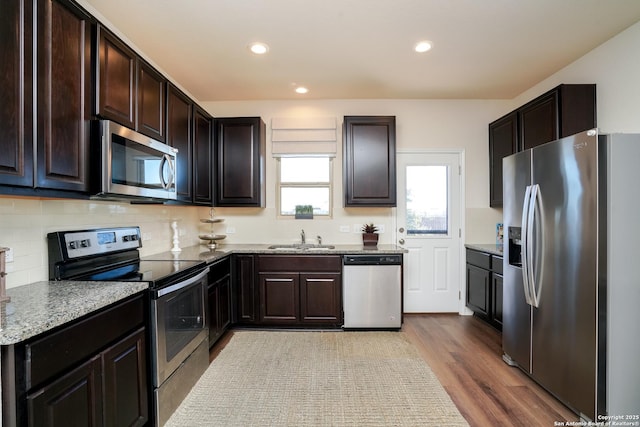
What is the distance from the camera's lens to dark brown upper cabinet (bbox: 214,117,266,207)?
347 cm

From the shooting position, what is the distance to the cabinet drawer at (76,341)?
3.55 feet

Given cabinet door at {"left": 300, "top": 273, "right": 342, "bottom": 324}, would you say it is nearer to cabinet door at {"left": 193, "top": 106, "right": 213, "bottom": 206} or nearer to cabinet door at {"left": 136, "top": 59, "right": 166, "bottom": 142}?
cabinet door at {"left": 193, "top": 106, "right": 213, "bottom": 206}

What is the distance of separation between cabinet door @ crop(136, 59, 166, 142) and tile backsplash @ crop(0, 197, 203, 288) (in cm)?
66

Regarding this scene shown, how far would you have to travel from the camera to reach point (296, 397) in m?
2.12

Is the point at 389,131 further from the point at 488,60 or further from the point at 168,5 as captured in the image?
the point at 168,5

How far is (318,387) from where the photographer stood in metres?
2.23

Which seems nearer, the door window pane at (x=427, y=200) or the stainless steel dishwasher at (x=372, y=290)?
the stainless steel dishwasher at (x=372, y=290)

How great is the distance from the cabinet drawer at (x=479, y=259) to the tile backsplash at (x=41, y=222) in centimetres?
346

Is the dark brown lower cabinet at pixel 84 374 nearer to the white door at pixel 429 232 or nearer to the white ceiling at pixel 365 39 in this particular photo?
the white ceiling at pixel 365 39

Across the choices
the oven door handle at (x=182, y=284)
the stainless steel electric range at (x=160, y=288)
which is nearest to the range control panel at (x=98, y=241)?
the stainless steel electric range at (x=160, y=288)

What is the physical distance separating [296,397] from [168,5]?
290cm

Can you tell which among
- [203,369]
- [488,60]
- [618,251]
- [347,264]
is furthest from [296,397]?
[488,60]

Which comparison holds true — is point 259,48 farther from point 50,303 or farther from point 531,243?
point 531,243

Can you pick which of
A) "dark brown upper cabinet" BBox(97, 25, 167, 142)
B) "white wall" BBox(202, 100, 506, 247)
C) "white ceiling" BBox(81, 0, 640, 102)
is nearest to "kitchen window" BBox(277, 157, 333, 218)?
"white wall" BBox(202, 100, 506, 247)
